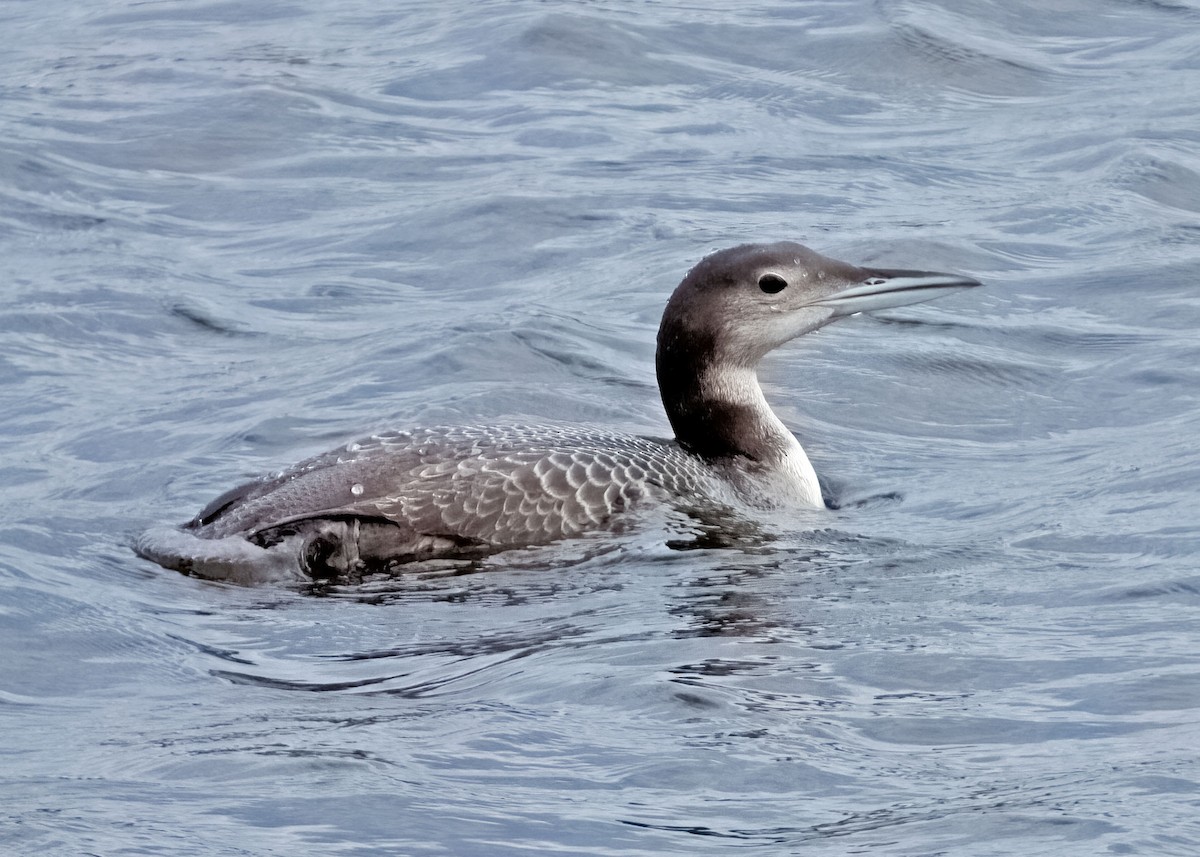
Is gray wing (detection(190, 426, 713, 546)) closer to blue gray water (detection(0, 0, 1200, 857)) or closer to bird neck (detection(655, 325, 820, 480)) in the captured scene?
blue gray water (detection(0, 0, 1200, 857))

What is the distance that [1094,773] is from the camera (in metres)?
4.23

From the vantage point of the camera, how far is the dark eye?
6742 millimetres

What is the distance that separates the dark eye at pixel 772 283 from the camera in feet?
22.1

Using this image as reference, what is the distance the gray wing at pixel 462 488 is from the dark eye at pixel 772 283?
2.66ft

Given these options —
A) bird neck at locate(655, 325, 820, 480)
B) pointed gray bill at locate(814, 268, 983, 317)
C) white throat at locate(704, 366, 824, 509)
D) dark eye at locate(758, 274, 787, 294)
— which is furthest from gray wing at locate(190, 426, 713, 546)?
pointed gray bill at locate(814, 268, 983, 317)

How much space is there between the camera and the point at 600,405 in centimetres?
788

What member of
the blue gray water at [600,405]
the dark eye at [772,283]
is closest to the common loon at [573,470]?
the dark eye at [772,283]

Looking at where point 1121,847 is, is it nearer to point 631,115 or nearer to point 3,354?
point 3,354

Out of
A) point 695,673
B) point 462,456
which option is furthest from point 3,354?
point 695,673

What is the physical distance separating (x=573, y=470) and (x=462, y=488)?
0.38 metres

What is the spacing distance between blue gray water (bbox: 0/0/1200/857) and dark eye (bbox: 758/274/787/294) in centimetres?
80

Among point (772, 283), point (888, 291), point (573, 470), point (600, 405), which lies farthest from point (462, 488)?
point (600, 405)

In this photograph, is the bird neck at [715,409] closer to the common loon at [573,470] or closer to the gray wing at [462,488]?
the common loon at [573,470]

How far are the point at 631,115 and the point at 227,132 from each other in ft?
7.61
